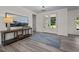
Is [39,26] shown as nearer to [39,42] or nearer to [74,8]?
[39,42]

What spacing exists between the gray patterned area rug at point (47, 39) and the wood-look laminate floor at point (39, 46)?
12 cm

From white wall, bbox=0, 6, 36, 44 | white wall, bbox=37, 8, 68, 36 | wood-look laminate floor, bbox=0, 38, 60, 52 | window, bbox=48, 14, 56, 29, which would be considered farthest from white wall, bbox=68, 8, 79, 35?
white wall, bbox=0, 6, 36, 44

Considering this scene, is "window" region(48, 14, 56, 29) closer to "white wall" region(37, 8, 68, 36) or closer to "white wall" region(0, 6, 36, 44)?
"white wall" region(37, 8, 68, 36)

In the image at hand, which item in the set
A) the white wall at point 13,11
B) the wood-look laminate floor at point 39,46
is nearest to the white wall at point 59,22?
the wood-look laminate floor at point 39,46

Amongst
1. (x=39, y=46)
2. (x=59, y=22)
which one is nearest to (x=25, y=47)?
(x=39, y=46)

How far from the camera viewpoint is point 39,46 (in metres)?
2.21

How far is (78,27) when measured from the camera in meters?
2.24

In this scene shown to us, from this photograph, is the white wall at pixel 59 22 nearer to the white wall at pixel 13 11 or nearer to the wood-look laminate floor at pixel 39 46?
the wood-look laminate floor at pixel 39 46

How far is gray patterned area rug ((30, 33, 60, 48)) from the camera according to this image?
2.35 meters

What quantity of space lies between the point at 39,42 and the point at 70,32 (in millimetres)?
927

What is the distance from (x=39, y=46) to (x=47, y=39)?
0.41m

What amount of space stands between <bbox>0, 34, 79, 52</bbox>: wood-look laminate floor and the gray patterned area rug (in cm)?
12
